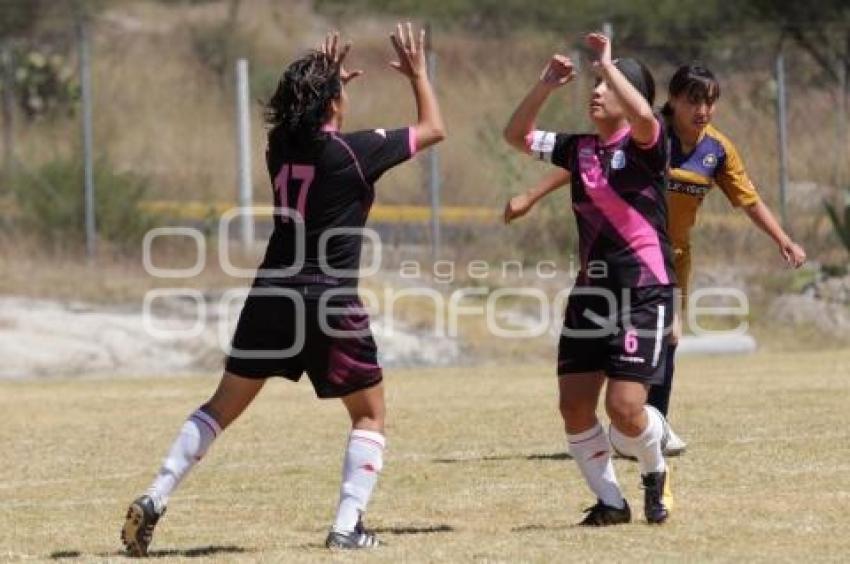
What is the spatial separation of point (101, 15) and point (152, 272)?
27351 millimetres

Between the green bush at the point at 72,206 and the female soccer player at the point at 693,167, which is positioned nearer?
the female soccer player at the point at 693,167

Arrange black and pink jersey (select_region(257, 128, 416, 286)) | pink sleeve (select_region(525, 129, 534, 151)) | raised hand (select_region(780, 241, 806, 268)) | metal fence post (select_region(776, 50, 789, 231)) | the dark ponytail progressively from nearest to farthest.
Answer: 1. black and pink jersey (select_region(257, 128, 416, 286))
2. pink sleeve (select_region(525, 129, 534, 151))
3. raised hand (select_region(780, 241, 806, 268))
4. the dark ponytail
5. metal fence post (select_region(776, 50, 789, 231))

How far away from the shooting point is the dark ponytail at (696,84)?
10.2 m

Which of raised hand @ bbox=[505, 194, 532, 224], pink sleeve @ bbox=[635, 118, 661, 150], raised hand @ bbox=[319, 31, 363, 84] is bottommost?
raised hand @ bbox=[505, 194, 532, 224]

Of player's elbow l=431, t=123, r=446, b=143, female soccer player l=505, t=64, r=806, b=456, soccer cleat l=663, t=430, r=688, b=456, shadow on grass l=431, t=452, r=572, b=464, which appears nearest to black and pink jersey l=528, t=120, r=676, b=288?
player's elbow l=431, t=123, r=446, b=143

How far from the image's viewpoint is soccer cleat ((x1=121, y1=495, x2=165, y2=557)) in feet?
26.3

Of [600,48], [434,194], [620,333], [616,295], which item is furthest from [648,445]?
[434,194]

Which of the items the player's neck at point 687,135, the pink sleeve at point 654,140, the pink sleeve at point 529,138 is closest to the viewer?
the pink sleeve at point 654,140

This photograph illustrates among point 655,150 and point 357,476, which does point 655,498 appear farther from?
point 655,150

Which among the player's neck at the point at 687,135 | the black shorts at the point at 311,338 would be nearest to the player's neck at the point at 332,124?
the black shorts at the point at 311,338

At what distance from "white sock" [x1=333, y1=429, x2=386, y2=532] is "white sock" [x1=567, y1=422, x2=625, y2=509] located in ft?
3.22

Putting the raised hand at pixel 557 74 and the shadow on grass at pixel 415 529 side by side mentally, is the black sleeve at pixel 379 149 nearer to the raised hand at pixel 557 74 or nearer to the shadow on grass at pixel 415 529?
the raised hand at pixel 557 74

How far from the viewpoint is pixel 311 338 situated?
8102 millimetres

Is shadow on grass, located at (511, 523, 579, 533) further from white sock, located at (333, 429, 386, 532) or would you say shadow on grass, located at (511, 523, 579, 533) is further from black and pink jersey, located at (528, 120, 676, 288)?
black and pink jersey, located at (528, 120, 676, 288)
